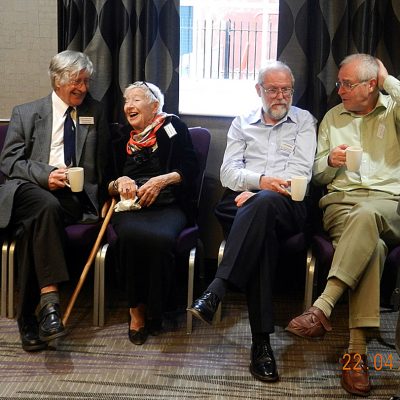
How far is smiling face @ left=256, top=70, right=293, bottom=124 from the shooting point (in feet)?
10.5

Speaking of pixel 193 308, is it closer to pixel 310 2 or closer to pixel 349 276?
pixel 349 276

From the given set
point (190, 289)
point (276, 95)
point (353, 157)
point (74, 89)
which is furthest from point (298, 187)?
point (74, 89)

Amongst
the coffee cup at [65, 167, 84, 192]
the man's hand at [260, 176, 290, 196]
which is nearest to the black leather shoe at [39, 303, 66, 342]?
the coffee cup at [65, 167, 84, 192]

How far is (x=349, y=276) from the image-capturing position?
264 centimetres

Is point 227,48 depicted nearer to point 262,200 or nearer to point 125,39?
point 125,39

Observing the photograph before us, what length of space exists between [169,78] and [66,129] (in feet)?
2.28

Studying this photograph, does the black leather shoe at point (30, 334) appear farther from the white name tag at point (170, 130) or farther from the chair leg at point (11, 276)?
the white name tag at point (170, 130)

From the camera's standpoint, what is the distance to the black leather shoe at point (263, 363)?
2635 mm

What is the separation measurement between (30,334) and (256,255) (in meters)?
1.13

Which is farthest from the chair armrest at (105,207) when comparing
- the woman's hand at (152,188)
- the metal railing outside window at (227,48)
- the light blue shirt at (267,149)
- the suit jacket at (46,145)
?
the metal railing outside window at (227,48)

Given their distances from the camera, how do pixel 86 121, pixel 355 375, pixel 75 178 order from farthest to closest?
pixel 86 121 → pixel 75 178 → pixel 355 375

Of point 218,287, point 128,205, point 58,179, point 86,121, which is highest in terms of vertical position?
point 86,121

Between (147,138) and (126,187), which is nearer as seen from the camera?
(126,187)

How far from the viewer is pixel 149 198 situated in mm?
3139
